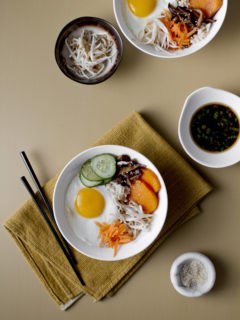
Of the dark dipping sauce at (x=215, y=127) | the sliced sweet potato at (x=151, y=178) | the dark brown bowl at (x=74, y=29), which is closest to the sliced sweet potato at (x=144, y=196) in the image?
the sliced sweet potato at (x=151, y=178)

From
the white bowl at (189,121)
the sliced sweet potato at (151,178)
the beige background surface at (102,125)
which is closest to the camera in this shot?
the sliced sweet potato at (151,178)

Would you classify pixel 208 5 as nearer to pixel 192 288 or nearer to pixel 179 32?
pixel 179 32

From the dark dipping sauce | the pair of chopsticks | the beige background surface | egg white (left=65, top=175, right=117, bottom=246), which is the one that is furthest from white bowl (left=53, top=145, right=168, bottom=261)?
the dark dipping sauce

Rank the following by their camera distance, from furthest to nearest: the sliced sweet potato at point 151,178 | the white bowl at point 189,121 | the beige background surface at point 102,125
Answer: the beige background surface at point 102,125 < the white bowl at point 189,121 < the sliced sweet potato at point 151,178

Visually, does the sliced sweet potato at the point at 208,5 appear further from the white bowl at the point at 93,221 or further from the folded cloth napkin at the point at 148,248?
the white bowl at the point at 93,221

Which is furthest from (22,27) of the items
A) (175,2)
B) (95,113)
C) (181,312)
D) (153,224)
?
(181,312)

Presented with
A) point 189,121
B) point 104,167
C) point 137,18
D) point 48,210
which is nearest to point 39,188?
point 48,210
